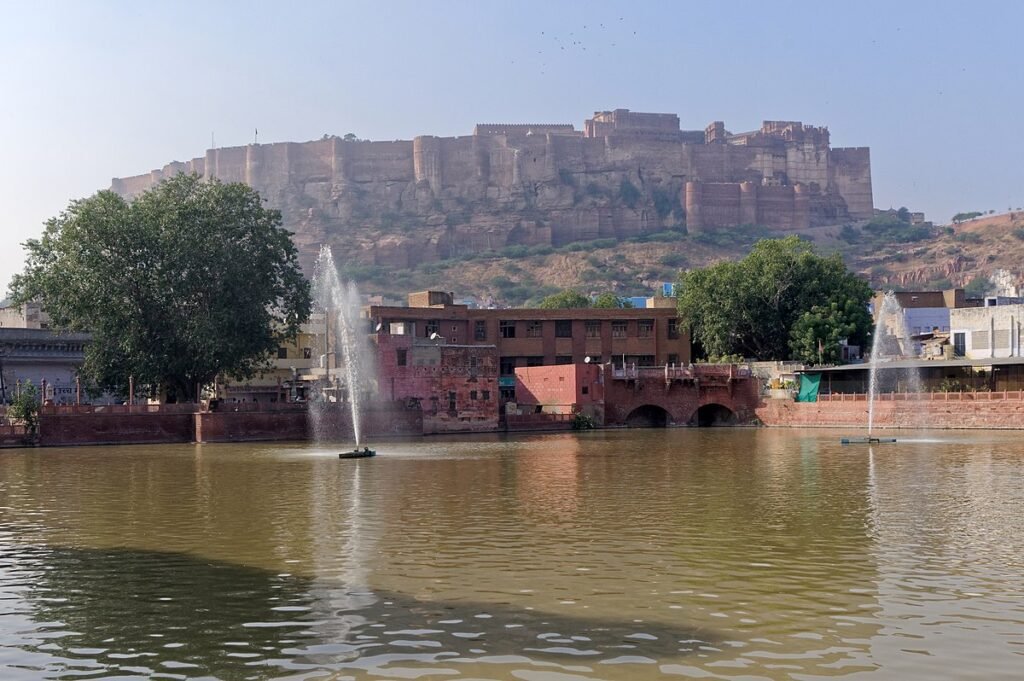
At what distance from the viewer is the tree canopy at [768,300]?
7400 cm

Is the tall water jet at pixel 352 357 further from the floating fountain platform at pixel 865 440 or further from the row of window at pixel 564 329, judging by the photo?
the floating fountain platform at pixel 865 440

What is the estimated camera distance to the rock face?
177 metres

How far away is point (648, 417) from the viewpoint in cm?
7156

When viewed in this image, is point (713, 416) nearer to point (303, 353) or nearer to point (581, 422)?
point (581, 422)

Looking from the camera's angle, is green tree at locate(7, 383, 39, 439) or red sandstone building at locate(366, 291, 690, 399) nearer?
green tree at locate(7, 383, 39, 439)

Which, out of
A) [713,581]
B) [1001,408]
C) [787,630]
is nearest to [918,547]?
[713,581]

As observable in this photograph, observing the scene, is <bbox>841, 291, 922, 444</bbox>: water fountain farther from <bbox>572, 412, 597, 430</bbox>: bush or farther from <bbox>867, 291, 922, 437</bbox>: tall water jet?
<bbox>572, 412, 597, 430</bbox>: bush

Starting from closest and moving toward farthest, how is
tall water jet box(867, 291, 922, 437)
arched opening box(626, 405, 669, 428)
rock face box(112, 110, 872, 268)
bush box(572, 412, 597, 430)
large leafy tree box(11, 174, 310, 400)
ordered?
large leafy tree box(11, 174, 310, 400), bush box(572, 412, 597, 430), arched opening box(626, 405, 669, 428), tall water jet box(867, 291, 922, 437), rock face box(112, 110, 872, 268)

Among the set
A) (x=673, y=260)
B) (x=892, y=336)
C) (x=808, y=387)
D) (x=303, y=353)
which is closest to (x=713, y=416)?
(x=808, y=387)

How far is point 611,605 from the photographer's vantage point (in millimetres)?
14656

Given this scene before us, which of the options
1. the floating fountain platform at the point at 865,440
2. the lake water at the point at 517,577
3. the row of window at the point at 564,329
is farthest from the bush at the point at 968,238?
the lake water at the point at 517,577

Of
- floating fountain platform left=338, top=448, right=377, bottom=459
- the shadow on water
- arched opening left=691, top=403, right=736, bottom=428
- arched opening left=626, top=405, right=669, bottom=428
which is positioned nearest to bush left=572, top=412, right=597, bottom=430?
arched opening left=626, top=405, right=669, bottom=428

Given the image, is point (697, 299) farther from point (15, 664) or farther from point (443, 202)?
point (443, 202)

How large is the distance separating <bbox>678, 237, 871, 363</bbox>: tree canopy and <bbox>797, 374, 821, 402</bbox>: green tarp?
4.66m
